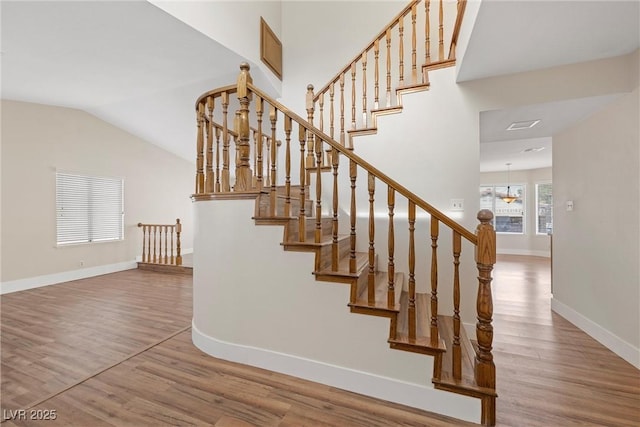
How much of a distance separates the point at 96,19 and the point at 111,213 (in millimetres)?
4091

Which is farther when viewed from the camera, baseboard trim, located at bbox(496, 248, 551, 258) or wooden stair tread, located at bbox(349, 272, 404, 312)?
baseboard trim, located at bbox(496, 248, 551, 258)

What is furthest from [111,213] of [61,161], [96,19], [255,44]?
[255,44]

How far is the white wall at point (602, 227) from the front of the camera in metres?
2.14

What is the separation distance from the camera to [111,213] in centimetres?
554

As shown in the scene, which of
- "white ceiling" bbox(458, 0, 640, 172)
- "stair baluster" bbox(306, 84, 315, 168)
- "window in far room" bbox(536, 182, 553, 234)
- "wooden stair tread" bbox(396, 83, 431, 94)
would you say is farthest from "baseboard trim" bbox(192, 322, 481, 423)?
"window in far room" bbox(536, 182, 553, 234)

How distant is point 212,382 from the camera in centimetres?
189

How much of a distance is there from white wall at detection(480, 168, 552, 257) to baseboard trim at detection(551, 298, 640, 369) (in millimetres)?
5100

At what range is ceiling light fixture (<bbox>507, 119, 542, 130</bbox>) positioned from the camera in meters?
2.80

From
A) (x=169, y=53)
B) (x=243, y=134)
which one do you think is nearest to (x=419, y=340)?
(x=243, y=134)

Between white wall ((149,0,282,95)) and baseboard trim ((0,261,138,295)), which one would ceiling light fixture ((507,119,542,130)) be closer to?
white wall ((149,0,282,95))

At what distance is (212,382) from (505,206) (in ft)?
28.5

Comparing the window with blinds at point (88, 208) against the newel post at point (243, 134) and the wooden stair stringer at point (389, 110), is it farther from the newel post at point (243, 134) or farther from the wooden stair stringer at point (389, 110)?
the wooden stair stringer at point (389, 110)

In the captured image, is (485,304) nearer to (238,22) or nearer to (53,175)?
(238,22)

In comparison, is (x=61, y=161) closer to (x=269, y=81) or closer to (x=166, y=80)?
(x=166, y=80)
